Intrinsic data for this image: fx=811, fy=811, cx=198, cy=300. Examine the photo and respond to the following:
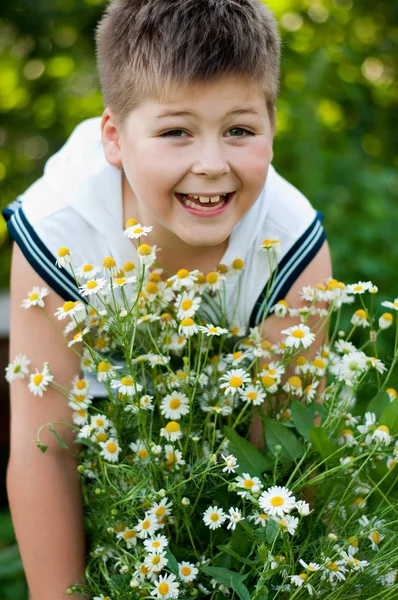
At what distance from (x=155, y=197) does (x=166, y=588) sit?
573 millimetres

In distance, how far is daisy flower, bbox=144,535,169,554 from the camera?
41.6 inches

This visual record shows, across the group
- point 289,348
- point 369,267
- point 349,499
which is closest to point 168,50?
point 289,348

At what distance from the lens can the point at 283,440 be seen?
1.13 meters

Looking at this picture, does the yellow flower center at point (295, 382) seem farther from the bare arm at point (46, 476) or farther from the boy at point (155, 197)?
the bare arm at point (46, 476)

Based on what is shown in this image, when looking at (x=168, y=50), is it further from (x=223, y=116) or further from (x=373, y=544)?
(x=373, y=544)

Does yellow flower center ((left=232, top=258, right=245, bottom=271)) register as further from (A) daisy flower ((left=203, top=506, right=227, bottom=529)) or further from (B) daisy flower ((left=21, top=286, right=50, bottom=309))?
(A) daisy flower ((left=203, top=506, right=227, bottom=529))

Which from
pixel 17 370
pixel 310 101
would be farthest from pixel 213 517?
pixel 310 101

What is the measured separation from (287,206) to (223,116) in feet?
1.15

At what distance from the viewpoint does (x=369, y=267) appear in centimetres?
241

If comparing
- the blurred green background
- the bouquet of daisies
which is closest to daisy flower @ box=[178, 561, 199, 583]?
the bouquet of daisies

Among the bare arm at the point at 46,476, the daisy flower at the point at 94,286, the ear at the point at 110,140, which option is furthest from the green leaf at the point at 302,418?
the ear at the point at 110,140

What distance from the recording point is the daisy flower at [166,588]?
3.38 feet

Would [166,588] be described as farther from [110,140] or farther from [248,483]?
[110,140]

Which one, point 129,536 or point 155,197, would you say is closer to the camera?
point 129,536
